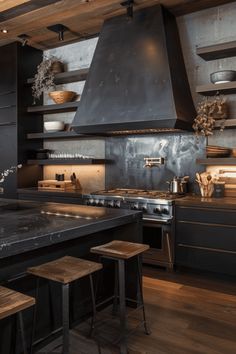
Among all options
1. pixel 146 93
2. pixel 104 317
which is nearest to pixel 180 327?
pixel 104 317

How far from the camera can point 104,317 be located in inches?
104

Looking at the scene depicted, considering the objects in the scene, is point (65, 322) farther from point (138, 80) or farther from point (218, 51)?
point (218, 51)

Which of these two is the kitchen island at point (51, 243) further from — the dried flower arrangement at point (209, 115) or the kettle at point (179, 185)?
the dried flower arrangement at point (209, 115)

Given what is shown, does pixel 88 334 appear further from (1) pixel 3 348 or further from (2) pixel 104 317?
(1) pixel 3 348

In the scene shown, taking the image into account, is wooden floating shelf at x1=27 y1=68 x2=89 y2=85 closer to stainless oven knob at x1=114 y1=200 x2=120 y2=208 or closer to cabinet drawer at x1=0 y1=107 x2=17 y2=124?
cabinet drawer at x1=0 y1=107 x2=17 y2=124

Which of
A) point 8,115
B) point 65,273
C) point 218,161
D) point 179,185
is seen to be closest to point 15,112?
point 8,115

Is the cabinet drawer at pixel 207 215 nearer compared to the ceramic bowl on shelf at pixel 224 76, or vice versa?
the cabinet drawer at pixel 207 215

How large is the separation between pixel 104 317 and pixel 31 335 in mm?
777

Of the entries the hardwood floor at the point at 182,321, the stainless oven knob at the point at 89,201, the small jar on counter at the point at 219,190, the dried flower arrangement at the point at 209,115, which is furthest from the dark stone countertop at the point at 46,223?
the dried flower arrangement at the point at 209,115

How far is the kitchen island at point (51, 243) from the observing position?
1.84m

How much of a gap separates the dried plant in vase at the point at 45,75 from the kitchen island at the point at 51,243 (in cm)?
277

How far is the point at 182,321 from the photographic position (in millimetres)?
2611

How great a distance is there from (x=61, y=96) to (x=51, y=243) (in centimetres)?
367

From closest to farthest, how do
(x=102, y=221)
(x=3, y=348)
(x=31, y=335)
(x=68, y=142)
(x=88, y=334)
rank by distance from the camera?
(x=3, y=348)
(x=31, y=335)
(x=102, y=221)
(x=88, y=334)
(x=68, y=142)
